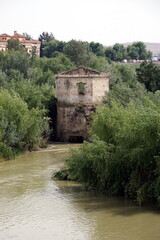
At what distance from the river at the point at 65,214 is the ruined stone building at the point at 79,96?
1450 centimetres

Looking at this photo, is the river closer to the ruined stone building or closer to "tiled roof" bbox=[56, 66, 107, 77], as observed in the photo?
the ruined stone building

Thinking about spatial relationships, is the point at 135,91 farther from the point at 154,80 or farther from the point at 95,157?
the point at 95,157

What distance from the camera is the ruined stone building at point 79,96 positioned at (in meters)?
42.9

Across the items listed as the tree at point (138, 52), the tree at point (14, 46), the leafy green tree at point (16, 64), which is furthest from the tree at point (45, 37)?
the leafy green tree at point (16, 64)

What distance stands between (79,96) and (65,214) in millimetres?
21766

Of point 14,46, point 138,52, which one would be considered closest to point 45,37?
point 138,52

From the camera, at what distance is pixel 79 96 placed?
142 feet

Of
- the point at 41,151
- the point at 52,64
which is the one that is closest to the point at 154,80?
the point at 41,151

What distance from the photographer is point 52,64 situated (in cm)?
6894

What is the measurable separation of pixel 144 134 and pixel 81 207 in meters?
3.55

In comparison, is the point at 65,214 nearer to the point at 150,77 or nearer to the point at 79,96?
the point at 79,96

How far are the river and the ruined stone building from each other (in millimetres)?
14499

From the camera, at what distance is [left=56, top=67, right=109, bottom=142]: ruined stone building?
141ft

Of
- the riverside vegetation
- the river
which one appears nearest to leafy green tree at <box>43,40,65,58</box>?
the riverside vegetation
